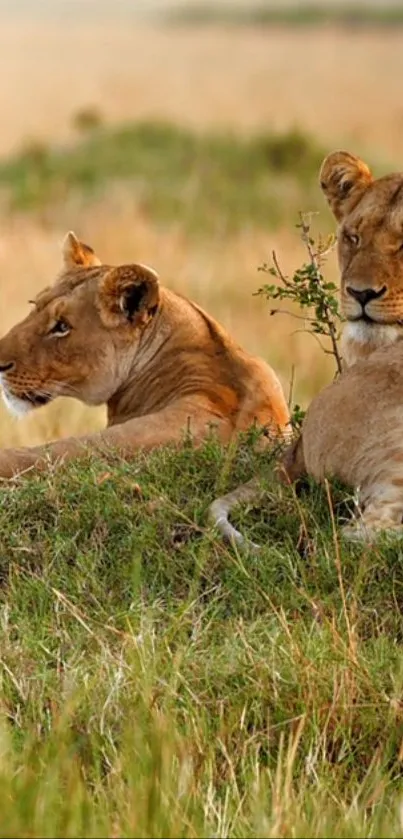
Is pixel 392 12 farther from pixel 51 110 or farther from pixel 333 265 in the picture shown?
pixel 333 265

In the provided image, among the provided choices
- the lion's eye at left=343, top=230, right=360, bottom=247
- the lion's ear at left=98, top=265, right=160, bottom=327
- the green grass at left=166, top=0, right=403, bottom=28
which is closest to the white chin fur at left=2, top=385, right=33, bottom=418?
the lion's ear at left=98, top=265, right=160, bottom=327

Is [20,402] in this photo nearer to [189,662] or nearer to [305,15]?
[189,662]

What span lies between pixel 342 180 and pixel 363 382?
3.58 ft

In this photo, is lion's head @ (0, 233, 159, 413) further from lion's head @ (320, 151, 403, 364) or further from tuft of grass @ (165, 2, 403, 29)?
tuft of grass @ (165, 2, 403, 29)

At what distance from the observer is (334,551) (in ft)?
14.5

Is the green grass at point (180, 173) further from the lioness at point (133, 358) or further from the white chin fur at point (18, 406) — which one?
the white chin fur at point (18, 406)

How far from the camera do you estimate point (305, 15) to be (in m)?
55.8

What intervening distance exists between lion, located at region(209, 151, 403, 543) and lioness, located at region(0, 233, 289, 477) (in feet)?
1.19

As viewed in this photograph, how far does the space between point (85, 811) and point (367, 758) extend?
79cm

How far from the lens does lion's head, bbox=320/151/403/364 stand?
5.14m

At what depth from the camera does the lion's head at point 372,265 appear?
5.14 m

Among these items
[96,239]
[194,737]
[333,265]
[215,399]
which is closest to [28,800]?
[194,737]

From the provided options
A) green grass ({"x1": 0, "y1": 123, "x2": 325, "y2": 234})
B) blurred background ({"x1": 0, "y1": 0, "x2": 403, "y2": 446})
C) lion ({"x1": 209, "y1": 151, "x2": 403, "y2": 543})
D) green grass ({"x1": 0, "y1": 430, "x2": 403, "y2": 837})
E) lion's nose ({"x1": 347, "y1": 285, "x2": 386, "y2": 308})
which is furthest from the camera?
green grass ({"x1": 0, "y1": 123, "x2": 325, "y2": 234})

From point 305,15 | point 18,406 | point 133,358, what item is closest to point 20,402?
point 18,406
